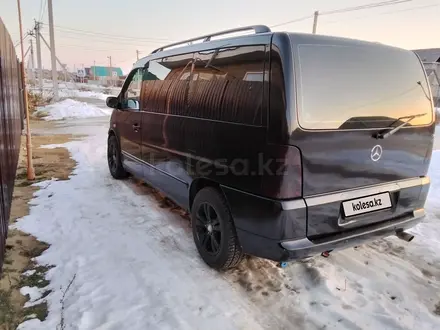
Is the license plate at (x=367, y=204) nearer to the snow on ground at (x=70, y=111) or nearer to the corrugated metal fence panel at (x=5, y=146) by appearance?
the corrugated metal fence panel at (x=5, y=146)

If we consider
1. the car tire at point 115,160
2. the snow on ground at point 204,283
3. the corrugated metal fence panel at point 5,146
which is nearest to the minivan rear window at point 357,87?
the snow on ground at point 204,283

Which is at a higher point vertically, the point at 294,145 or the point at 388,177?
the point at 294,145

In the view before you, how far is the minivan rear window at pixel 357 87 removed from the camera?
2316 millimetres

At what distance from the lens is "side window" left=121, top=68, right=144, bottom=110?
4.60 metres

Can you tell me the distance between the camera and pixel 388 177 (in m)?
2.71

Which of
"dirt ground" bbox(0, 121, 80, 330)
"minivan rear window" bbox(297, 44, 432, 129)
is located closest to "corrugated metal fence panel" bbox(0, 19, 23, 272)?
"dirt ground" bbox(0, 121, 80, 330)

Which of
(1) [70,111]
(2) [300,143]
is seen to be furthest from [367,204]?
(1) [70,111]

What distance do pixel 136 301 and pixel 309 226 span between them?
143cm

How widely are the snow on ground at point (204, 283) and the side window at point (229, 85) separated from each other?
1.38 meters

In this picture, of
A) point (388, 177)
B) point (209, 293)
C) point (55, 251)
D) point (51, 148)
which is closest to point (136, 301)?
point (209, 293)

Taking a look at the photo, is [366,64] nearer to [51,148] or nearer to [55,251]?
[55,251]

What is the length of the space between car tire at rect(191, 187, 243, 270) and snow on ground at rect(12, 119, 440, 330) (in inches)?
5.5

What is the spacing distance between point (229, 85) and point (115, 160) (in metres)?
3.56

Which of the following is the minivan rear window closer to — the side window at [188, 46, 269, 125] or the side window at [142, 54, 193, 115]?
the side window at [188, 46, 269, 125]
